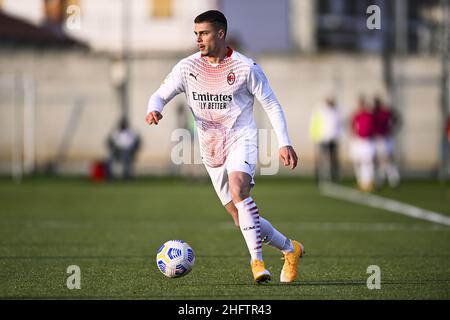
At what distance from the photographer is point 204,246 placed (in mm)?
12258

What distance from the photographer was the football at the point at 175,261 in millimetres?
9016

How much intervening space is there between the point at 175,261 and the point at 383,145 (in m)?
19.4

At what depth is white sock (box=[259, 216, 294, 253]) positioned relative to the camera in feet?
29.3

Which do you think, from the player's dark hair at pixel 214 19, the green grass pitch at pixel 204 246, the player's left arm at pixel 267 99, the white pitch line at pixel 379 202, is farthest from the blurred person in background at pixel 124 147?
the player's dark hair at pixel 214 19

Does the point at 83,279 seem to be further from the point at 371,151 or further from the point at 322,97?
the point at 322,97

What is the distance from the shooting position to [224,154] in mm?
8883

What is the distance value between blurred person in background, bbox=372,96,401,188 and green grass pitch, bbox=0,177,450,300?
2944 mm

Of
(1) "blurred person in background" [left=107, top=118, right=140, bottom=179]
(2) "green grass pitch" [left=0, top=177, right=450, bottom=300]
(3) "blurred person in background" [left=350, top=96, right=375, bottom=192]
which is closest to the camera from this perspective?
(2) "green grass pitch" [left=0, top=177, right=450, bottom=300]

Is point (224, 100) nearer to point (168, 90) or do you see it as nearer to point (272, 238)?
point (168, 90)

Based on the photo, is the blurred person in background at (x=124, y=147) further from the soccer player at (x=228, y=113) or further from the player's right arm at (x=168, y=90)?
the soccer player at (x=228, y=113)

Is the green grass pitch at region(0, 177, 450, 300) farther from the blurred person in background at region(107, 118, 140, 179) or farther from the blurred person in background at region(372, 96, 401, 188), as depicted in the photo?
the blurred person in background at region(107, 118, 140, 179)

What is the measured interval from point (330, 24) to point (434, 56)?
1219 centimetres

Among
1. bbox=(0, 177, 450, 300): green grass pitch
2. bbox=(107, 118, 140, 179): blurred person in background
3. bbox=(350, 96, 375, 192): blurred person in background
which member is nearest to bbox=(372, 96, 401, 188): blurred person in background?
bbox=(350, 96, 375, 192): blurred person in background

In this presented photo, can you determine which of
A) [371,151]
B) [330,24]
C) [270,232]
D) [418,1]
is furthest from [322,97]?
[270,232]
